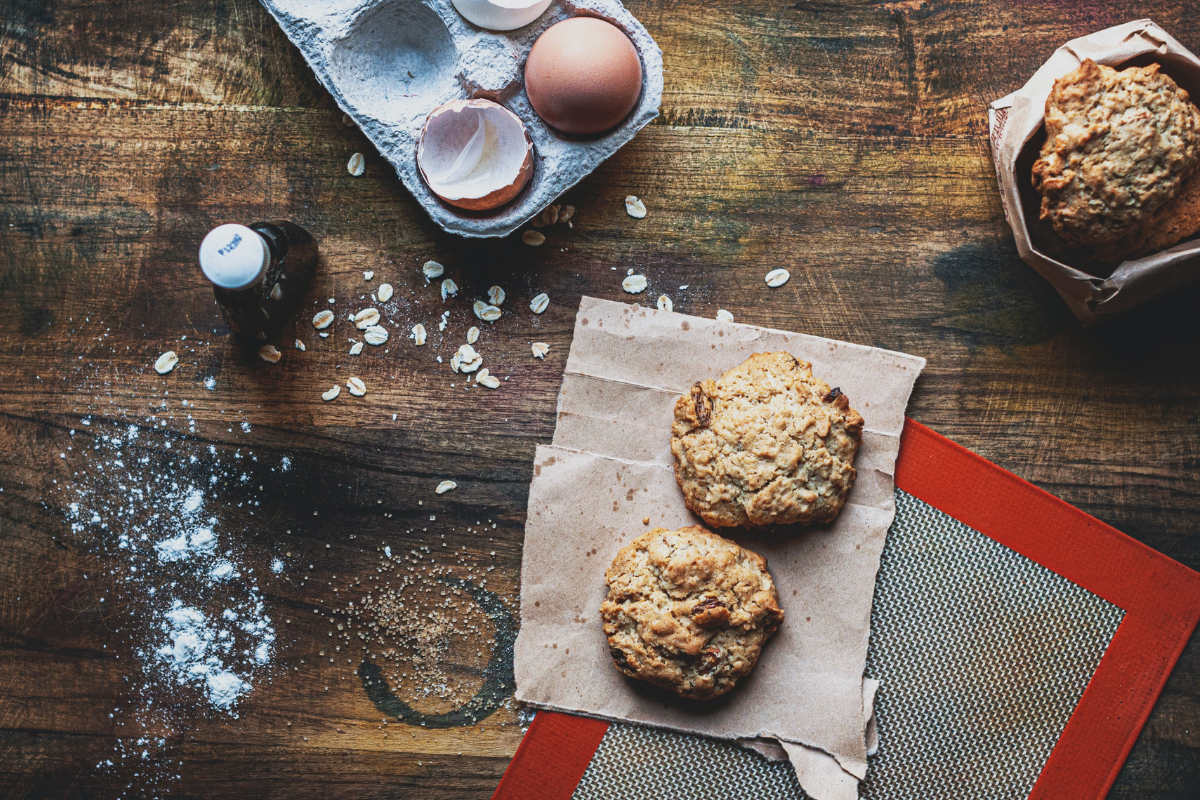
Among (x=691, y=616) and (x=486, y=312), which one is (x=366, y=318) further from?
(x=691, y=616)

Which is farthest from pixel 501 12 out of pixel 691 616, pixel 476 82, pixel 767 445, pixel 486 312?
pixel 691 616

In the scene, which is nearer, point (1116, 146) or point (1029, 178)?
point (1116, 146)

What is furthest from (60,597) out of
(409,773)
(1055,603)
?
(1055,603)

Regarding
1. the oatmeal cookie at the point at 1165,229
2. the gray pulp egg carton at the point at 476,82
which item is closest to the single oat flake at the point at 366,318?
the gray pulp egg carton at the point at 476,82

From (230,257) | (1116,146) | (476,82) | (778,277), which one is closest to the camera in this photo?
(230,257)

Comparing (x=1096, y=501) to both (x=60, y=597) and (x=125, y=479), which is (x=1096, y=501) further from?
(x=60, y=597)

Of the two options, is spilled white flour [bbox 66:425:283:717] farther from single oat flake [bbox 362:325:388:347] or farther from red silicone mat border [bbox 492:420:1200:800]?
red silicone mat border [bbox 492:420:1200:800]

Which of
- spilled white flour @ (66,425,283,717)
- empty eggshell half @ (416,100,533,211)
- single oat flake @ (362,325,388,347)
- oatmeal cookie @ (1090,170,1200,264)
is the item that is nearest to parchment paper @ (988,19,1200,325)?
oatmeal cookie @ (1090,170,1200,264)
